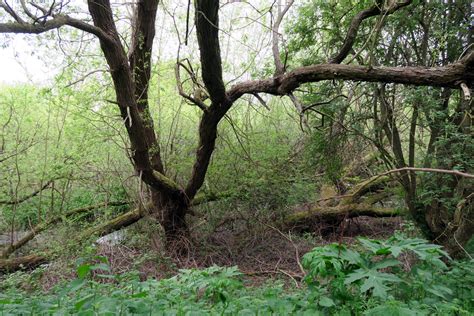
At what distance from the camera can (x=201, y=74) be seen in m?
4.45

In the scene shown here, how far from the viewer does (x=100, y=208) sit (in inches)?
289

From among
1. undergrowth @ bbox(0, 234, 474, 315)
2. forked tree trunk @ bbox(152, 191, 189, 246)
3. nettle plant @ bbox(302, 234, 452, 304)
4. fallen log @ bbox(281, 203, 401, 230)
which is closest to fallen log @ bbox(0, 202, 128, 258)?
forked tree trunk @ bbox(152, 191, 189, 246)

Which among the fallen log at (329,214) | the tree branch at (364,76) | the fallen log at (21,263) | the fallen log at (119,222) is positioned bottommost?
the fallen log at (21,263)

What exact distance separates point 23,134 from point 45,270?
3.46 metres

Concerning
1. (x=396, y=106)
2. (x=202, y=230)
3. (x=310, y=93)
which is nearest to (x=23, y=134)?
(x=202, y=230)

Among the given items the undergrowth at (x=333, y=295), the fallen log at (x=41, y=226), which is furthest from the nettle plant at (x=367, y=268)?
the fallen log at (x=41, y=226)

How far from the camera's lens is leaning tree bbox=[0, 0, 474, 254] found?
10.5ft

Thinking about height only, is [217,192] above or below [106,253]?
above

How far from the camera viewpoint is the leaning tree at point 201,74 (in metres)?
3.21

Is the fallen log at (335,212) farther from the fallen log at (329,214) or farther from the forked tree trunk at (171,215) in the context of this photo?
the forked tree trunk at (171,215)

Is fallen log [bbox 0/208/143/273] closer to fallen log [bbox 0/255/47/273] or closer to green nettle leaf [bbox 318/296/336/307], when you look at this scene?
fallen log [bbox 0/255/47/273]

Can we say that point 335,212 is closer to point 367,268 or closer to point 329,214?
point 329,214

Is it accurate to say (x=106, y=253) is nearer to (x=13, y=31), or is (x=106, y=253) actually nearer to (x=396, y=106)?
(x=13, y=31)

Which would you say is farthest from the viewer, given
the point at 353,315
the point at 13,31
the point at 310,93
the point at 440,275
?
the point at 310,93
